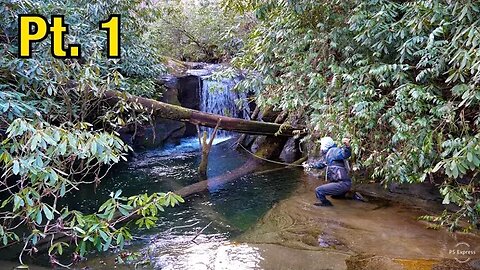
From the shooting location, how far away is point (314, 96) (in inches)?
226

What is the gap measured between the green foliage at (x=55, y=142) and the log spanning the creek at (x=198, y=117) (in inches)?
33.4

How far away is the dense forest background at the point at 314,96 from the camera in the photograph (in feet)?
9.72

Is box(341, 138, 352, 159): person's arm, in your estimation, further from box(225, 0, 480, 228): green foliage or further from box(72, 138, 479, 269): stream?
box(72, 138, 479, 269): stream

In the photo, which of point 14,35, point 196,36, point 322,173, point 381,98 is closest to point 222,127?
point 322,173

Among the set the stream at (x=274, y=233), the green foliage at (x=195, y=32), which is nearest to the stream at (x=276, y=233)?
the stream at (x=274, y=233)

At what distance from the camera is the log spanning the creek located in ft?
21.7

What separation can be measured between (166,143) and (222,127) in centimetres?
434

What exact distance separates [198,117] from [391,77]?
12.4 ft

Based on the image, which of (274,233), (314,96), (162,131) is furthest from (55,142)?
(162,131)

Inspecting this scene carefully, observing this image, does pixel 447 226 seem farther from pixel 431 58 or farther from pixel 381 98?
pixel 431 58

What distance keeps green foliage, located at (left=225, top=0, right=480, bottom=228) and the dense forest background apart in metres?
0.02

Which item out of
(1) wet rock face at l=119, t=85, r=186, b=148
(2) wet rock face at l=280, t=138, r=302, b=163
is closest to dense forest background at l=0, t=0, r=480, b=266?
(2) wet rock face at l=280, t=138, r=302, b=163

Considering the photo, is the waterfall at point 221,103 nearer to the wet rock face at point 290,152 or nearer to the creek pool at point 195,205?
the creek pool at point 195,205

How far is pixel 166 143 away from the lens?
11711 millimetres
